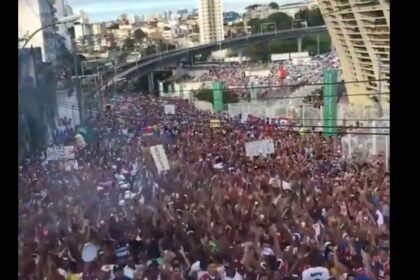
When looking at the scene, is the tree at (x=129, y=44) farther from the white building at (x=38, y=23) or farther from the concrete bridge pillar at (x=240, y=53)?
the concrete bridge pillar at (x=240, y=53)

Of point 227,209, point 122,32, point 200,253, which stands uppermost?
point 122,32

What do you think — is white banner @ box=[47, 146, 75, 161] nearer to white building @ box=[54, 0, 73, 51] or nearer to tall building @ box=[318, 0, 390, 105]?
white building @ box=[54, 0, 73, 51]

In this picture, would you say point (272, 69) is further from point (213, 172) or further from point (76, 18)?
point (76, 18)

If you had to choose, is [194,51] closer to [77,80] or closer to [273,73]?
[273,73]

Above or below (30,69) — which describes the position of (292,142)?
below

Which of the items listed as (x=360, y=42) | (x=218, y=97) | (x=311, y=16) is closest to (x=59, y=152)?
(x=218, y=97)

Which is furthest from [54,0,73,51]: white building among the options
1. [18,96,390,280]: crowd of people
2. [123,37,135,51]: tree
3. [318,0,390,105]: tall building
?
[318,0,390,105]: tall building

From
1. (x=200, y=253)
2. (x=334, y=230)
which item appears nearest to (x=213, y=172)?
(x=200, y=253)
